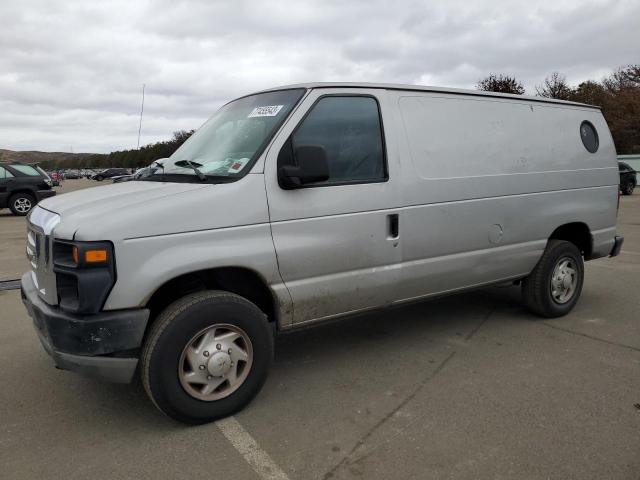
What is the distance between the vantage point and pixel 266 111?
3.56 m

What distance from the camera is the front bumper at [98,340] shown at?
2762 millimetres

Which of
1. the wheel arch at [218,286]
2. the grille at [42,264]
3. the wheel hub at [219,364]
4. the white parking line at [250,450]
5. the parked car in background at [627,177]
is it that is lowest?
the parked car in background at [627,177]

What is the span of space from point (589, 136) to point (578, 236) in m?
0.98

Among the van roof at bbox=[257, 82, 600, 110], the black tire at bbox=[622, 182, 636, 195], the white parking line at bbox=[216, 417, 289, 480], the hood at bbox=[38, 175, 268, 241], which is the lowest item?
the black tire at bbox=[622, 182, 636, 195]

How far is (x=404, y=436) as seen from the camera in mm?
2936

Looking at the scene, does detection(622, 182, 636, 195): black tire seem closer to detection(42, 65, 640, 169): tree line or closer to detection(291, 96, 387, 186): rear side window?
detection(42, 65, 640, 169): tree line

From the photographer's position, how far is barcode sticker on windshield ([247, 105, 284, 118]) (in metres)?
3.48

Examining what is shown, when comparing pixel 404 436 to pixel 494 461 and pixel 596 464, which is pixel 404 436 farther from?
pixel 596 464

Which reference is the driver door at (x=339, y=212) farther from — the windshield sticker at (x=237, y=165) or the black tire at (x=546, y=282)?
the black tire at (x=546, y=282)

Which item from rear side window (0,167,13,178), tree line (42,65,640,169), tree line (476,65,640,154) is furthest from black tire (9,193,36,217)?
tree line (476,65,640,154)

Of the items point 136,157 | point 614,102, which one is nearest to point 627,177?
point 614,102

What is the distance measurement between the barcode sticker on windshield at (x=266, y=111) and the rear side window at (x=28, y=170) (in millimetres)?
15302

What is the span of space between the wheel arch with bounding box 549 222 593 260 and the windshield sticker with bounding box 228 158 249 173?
3.22 meters

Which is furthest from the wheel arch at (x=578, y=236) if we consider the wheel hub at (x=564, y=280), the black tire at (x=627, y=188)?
the black tire at (x=627, y=188)
